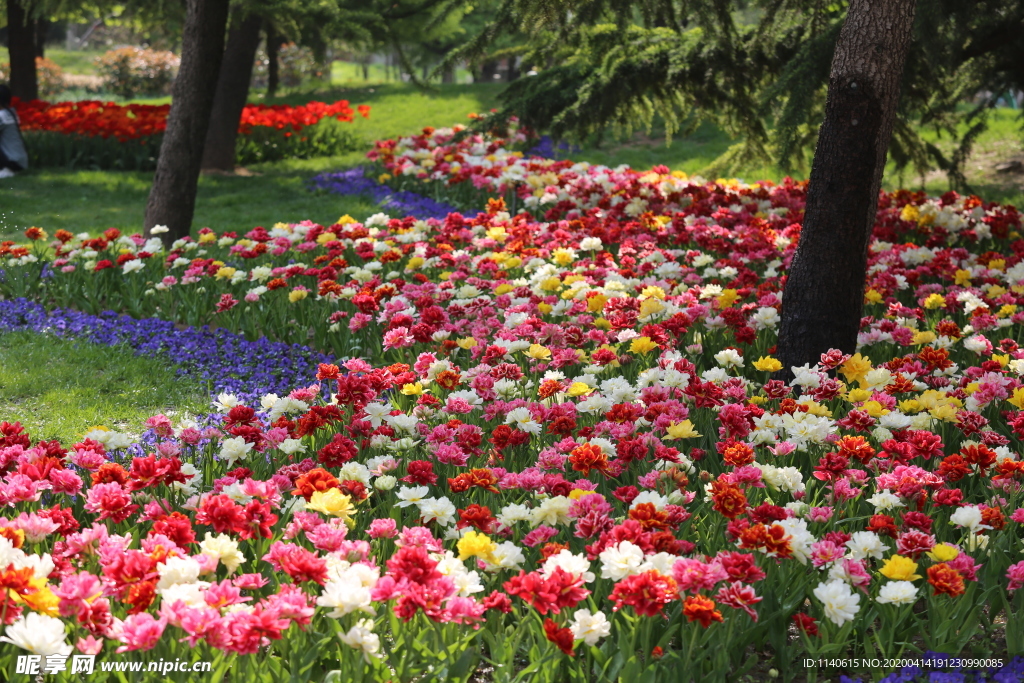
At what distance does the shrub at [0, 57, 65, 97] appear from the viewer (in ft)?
91.7

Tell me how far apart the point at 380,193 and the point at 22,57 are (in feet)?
31.7

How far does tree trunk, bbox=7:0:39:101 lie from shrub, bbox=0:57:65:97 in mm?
12293

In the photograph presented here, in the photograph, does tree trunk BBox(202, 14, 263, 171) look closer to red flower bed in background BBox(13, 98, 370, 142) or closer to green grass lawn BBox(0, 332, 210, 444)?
red flower bed in background BBox(13, 98, 370, 142)

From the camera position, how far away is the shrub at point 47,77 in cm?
2794

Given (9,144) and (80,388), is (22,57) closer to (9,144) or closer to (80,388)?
(9,144)

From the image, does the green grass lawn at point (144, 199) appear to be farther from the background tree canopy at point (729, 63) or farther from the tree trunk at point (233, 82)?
the background tree canopy at point (729, 63)

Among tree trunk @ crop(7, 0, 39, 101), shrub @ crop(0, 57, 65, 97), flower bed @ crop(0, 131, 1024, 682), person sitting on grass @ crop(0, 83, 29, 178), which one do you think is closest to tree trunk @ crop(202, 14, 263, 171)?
person sitting on grass @ crop(0, 83, 29, 178)

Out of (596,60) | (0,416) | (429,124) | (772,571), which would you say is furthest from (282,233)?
(429,124)

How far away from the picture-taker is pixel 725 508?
2.56 metres

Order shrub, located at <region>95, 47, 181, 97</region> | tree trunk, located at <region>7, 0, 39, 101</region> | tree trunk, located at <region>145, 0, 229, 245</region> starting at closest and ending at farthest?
1. tree trunk, located at <region>145, 0, 229, 245</region>
2. tree trunk, located at <region>7, 0, 39, 101</region>
3. shrub, located at <region>95, 47, 181, 97</region>

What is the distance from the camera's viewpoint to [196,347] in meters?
5.62

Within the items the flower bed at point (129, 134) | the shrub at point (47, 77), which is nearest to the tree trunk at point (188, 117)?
the flower bed at point (129, 134)

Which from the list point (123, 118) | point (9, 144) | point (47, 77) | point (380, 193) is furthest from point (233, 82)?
point (47, 77)

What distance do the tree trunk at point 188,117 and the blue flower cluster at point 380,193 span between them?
2.82 metres
